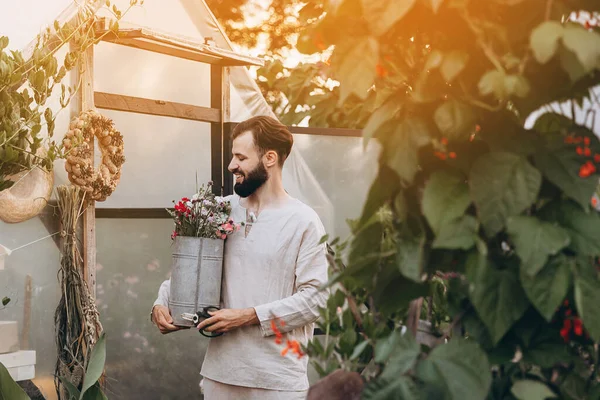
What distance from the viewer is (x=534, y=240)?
98 cm

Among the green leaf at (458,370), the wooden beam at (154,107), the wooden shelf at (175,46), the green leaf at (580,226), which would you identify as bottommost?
the green leaf at (458,370)

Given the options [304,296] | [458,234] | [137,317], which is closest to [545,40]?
[458,234]

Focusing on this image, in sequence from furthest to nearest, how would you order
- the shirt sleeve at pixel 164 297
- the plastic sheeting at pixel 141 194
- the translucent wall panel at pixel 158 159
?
the translucent wall panel at pixel 158 159 → the plastic sheeting at pixel 141 194 → the shirt sleeve at pixel 164 297

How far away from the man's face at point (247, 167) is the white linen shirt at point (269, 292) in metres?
0.11

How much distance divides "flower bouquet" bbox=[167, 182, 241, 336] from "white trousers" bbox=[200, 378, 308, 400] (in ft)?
1.03

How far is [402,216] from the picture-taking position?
1.07 meters

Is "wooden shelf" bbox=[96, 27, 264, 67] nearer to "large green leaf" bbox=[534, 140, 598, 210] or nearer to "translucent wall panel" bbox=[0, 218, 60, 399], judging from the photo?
"translucent wall panel" bbox=[0, 218, 60, 399]

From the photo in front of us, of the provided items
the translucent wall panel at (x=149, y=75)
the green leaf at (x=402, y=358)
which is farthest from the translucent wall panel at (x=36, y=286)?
the green leaf at (x=402, y=358)

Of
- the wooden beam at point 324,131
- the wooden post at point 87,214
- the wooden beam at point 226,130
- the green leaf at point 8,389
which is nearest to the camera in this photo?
the green leaf at point 8,389

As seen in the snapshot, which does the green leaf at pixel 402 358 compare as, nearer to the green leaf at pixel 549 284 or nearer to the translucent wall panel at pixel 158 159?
the green leaf at pixel 549 284

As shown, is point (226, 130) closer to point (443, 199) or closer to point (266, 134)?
point (266, 134)

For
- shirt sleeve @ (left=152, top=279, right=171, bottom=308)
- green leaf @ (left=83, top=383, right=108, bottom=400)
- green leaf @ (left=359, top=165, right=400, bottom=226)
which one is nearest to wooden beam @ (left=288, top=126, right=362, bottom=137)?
shirt sleeve @ (left=152, top=279, right=171, bottom=308)

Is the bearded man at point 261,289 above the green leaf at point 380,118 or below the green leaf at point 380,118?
below

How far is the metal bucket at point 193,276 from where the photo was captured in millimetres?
2863
